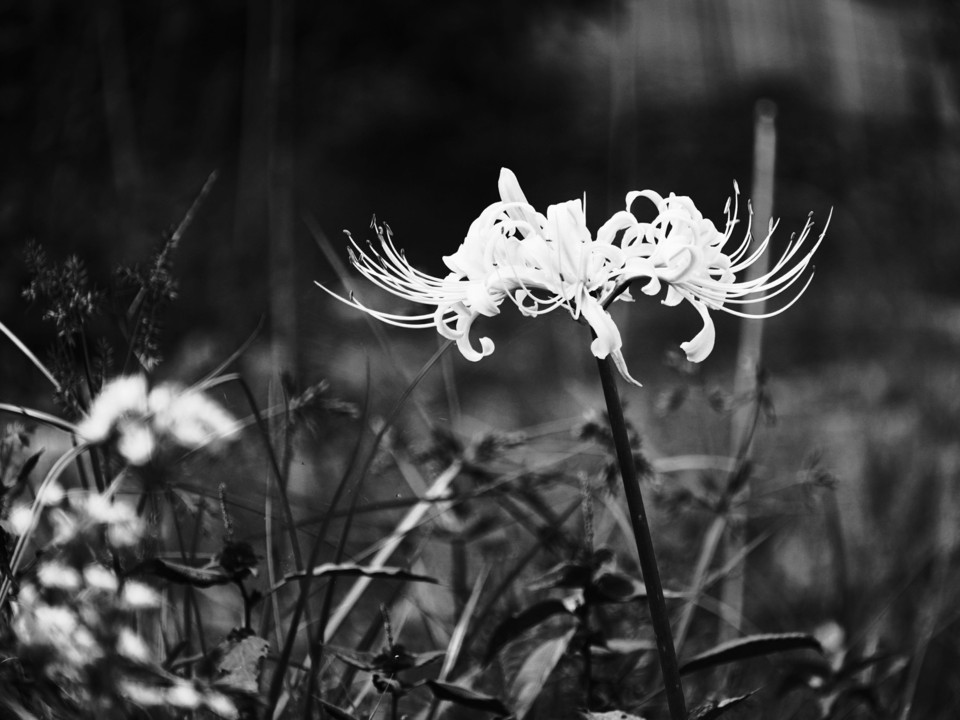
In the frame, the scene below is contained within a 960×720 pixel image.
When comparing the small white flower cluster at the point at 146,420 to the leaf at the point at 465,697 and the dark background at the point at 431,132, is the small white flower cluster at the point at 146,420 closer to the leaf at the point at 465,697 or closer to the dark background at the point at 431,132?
the leaf at the point at 465,697

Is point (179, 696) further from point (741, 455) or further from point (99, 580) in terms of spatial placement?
point (741, 455)

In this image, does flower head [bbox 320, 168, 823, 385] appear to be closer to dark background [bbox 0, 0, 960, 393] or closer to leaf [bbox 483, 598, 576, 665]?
leaf [bbox 483, 598, 576, 665]

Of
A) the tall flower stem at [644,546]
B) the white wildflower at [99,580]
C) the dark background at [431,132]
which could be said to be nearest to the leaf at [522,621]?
the tall flower stem at [644,546]

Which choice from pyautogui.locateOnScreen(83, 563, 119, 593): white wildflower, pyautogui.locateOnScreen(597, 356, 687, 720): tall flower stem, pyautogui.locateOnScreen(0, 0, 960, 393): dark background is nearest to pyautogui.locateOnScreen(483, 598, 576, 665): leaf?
pyautogui.locateOnScreen(597, 356, 687, 720): tall flower stem

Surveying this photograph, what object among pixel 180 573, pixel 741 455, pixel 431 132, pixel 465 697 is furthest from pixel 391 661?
pixel 431 132

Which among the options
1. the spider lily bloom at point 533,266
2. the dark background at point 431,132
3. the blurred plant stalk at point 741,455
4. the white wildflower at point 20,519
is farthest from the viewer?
the dark background at point 431,132

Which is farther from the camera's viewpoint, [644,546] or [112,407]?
[112,407]
